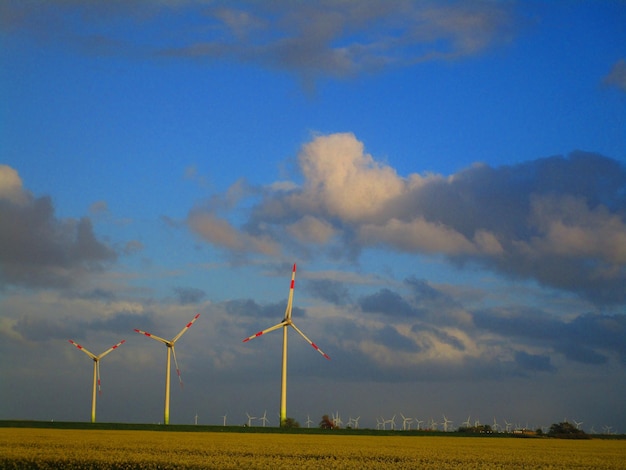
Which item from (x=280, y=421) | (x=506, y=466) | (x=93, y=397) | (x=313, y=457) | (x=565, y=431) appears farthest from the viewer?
(x=93, y=397)

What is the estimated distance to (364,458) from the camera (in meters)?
63.7

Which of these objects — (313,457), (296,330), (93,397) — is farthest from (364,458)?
(93,397)

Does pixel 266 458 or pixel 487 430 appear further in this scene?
pixel 487 430

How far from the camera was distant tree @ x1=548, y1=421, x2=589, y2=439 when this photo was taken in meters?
145

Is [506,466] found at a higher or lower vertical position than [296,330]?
lower

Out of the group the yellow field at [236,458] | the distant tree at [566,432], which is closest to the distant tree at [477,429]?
the distant tree at [566,432]

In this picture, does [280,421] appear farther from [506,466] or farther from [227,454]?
[506,466]

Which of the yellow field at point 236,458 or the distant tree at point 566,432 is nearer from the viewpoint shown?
the yellow field at point 236,458

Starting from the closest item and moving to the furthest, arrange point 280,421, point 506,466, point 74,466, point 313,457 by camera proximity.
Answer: point 74,466 < point 506,466 < point 313,457 < point 280,421

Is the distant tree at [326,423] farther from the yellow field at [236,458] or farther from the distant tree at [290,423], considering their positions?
the yellow field at [236,458]

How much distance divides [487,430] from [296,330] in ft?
208

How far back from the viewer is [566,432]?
484 ft

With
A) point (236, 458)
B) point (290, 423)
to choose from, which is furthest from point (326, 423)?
point (236, 458)

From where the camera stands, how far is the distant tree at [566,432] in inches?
5704
